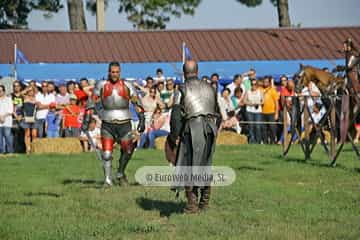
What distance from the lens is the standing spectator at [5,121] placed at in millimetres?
22250

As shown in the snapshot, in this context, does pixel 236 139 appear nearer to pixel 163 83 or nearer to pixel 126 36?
pixel 163 83

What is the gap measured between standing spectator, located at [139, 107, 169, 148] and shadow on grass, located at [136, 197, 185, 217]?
10823 millimetres

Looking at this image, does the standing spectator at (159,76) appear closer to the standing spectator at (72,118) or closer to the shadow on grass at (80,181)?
the standing spectator at (72,118)

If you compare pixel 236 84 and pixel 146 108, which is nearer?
pixel 146 108

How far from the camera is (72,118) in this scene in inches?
914

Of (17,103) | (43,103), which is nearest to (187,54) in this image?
(43,103)

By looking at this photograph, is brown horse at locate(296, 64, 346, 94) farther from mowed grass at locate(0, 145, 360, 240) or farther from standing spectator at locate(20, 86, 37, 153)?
standing spectator at locate(20, 86, 37, 153)

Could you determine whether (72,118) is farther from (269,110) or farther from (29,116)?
(269,110)

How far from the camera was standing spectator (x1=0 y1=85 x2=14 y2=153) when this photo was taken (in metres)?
22.2

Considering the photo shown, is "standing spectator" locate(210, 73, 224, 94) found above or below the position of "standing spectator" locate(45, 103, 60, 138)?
above

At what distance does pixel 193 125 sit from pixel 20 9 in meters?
34.4

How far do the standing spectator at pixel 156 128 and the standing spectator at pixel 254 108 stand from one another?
2.22 m

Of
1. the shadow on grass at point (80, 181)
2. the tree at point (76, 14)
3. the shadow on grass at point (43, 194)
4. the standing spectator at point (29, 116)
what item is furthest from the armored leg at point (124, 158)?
the tree at point (76, 14)

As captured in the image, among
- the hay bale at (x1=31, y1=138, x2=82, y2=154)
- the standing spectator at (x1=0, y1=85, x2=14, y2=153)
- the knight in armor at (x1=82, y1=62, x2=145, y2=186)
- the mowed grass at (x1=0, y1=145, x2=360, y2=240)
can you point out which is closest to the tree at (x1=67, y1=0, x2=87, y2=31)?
the standing spectator at (x1=0, y1=85, x2=14, y2=153)
